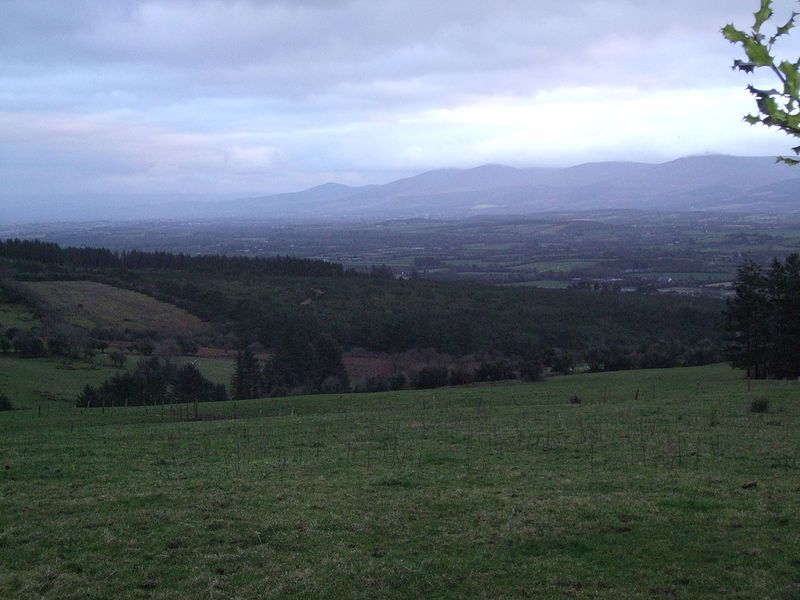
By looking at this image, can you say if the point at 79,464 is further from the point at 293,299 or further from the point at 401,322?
the point at 293,299

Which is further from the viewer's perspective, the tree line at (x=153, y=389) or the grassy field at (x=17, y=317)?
the grassy field at (x=17, y=317)

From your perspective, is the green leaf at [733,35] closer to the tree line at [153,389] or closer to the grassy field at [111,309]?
the tree line at [153,389]

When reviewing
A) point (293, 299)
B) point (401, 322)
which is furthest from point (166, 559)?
point (293, 299)

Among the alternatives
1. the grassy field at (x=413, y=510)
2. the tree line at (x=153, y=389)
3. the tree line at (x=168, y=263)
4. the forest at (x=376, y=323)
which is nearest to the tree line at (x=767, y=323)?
the forest at (x=376, y=323)

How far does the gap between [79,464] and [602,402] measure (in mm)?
16083

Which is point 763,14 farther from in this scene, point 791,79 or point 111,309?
point 111,309

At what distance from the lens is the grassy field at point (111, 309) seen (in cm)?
5766

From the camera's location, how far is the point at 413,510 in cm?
971

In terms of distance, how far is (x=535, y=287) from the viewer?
78.1 m

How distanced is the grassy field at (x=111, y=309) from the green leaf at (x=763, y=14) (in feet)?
184

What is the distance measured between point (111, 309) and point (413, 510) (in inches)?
2266

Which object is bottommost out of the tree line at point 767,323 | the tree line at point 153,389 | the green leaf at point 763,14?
the tree line at point 153,389

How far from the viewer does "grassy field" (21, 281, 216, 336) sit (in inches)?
2270

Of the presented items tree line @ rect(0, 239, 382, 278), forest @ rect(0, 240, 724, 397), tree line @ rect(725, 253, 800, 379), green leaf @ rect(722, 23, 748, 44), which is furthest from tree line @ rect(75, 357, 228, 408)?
tree line @ rect(0, 239, 382, 278)
